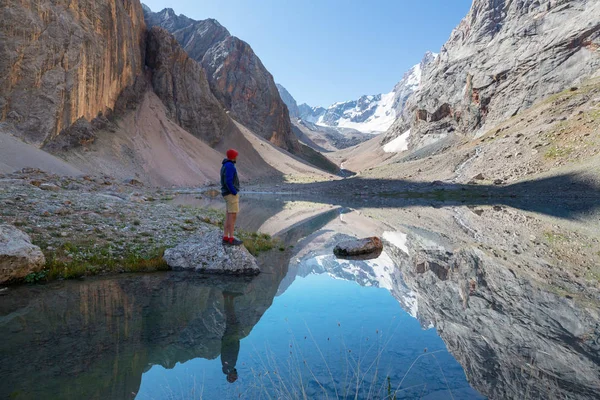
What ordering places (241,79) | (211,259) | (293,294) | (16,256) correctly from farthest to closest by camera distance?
1. (241,79)
2. (211,259)
3. (293,294)
4. (16,256)

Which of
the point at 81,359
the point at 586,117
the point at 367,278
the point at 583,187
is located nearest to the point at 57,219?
the point at 81,359

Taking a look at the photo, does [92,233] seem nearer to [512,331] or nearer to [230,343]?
[230,343]

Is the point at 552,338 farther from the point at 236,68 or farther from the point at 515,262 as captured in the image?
the point at 236,68

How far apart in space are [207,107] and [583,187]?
7933 cm

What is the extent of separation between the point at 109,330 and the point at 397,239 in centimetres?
1475

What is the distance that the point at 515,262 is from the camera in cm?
1246

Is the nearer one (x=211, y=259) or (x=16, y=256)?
(x=16, y=256)

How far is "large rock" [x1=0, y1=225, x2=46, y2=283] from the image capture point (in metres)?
8.36

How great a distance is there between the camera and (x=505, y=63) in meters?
74.9

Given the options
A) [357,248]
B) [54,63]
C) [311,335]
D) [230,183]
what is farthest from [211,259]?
[54,63]

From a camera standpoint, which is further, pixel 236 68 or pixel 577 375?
pixel 236 68

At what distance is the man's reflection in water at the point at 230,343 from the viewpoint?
5.45m

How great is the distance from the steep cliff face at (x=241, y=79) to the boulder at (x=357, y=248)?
373 feet

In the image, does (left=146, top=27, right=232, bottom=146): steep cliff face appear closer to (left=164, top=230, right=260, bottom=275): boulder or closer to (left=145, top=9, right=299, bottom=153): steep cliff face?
(left=145, top=9, right=299, bottom=153): steep cliff face
